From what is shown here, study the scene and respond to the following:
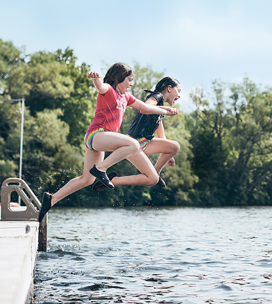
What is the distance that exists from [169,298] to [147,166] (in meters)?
2.54

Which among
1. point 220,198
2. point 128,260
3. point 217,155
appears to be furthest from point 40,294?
point 217,155

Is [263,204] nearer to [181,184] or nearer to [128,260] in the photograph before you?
[181,184]

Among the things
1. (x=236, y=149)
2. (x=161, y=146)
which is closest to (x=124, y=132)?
(x=236, y=149)

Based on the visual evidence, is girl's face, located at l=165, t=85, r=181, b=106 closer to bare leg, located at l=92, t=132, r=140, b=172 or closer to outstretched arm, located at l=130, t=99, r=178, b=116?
outstretched arm, located at l=130, t=99, r=178, b=116

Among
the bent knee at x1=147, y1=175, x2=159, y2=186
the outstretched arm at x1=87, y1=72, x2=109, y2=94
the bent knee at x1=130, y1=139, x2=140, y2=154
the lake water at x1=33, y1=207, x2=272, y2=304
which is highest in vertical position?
the outstretched arm at x1=87, y1=72, x2=109, y2=94

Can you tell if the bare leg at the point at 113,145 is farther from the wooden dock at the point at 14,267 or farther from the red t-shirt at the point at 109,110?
the wooden dock at the point at 14,267

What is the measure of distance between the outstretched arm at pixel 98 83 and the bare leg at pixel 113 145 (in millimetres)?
557

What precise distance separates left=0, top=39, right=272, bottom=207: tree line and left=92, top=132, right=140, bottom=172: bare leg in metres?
27.3

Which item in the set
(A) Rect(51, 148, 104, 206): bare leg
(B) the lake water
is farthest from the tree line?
(A) Rect(51, 148, 104, 206): bare leg

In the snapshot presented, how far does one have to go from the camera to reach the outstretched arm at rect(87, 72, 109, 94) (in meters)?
5.52

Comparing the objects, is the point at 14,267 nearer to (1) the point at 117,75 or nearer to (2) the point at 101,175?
(2) the point at 101,175

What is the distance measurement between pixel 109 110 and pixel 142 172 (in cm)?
97

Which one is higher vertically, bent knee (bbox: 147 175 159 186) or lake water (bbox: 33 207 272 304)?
bent knee (bbox: 147 175 159 186)

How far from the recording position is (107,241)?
16531mm
